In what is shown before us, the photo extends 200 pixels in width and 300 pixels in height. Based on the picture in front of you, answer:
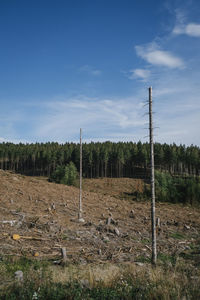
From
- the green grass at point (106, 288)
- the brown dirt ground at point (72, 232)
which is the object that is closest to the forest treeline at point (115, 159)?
the brown dirt ground at point (72, 232)

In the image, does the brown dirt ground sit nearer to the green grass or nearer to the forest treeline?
the green grass

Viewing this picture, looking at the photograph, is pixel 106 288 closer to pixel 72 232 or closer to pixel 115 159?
pixel 72 232

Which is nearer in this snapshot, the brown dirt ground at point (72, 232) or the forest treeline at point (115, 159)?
the brown dirt ground at point (72, 232)

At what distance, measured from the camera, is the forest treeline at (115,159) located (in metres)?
83.1

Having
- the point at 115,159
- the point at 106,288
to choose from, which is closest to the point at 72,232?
the point at 106,288

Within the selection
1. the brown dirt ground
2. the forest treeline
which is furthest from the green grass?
the forest treeline

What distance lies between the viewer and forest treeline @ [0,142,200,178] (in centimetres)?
8306

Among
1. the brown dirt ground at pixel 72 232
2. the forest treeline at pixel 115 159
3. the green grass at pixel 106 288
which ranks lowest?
the brown dirt ground at pixel 72 232

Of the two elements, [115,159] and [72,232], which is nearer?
[72,232]

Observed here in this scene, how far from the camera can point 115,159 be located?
3492 inches

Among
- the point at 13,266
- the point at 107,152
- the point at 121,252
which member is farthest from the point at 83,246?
the point at 107,152

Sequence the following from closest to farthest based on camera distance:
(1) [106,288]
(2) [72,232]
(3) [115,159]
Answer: (1) [106,288], (2) [72,232], (3) [115,159]

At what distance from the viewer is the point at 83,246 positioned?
12266 millimetres

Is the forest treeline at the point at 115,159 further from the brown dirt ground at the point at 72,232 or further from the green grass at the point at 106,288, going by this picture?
the green grass at the point at 106,288
